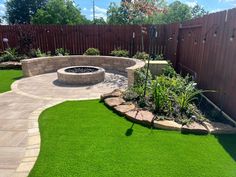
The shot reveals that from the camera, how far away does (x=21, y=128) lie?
13.2ft

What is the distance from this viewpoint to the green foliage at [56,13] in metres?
30.2

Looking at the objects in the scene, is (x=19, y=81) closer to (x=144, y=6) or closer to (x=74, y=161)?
(x=74, y=161)

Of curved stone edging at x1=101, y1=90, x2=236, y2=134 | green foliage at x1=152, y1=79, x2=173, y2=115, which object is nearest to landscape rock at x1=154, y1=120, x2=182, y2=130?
curved stone edging at x1=101, y1=90, x2=236, y2=134

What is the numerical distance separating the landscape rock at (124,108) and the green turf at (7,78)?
411cm

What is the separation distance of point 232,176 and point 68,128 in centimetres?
278

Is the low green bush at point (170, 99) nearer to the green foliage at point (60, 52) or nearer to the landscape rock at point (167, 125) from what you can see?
the landscape rock at point (167, 125)

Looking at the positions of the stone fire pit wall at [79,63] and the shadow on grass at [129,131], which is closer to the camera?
the shadow on grass at [129,131]

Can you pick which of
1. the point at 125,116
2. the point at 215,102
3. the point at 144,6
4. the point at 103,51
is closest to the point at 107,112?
the point at 125,116

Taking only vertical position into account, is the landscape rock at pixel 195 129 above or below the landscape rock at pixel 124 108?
below

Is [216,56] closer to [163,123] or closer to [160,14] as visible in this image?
[163,123]

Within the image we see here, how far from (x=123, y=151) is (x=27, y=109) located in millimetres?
2944

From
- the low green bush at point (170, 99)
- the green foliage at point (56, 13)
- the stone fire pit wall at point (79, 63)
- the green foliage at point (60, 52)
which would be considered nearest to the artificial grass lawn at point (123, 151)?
the low green bush at point (170, 99)

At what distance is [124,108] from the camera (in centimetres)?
470

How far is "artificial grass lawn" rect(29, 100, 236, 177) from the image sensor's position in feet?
9.13
